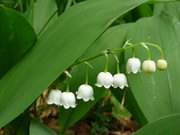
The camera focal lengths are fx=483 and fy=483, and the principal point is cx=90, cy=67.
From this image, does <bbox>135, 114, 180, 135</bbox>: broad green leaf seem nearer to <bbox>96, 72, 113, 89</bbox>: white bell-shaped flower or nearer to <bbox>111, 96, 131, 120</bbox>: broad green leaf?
<bbox>96, 72, 113, 89</bbox>: white bell-shaped flower

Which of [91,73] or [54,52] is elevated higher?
[54,52]

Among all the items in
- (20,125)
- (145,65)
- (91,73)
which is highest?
(145,65)

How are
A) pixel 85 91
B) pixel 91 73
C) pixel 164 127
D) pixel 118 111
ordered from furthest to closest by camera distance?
1. pixel 118 111
2. pixel 91 73
3. pixel 85 91
4. pixel 164 127

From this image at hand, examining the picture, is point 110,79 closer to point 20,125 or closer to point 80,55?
point 80,55

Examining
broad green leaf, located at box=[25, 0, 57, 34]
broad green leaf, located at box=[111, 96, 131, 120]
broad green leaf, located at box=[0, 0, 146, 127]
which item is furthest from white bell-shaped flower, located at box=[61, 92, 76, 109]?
broad green leaf, located at box=[111, 96, 131, 120]

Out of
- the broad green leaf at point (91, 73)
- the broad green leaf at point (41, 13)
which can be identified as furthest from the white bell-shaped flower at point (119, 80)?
the broad green leaf at point (41, 13)

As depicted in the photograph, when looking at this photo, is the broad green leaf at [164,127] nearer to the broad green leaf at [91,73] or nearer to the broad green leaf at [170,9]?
the broad green leaf at [91,73]

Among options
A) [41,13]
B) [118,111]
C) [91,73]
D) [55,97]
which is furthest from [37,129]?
[118,111]
